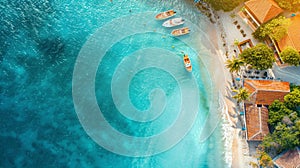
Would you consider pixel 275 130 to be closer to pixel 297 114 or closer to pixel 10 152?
pixel 297 114

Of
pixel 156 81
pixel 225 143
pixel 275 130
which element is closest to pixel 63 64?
pixel 156 81

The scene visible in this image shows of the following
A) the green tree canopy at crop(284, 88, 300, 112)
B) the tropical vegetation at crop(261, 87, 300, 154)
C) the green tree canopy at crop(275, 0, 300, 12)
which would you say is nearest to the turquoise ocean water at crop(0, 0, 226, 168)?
the tropical vegetation at crop(261, 87, 300, 154)

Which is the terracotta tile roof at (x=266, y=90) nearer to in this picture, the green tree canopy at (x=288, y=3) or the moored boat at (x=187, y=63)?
the moored boat at (x=187, y=63)

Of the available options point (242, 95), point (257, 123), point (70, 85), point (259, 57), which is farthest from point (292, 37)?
point (70, 85)

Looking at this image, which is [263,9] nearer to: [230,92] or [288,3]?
[288,3]

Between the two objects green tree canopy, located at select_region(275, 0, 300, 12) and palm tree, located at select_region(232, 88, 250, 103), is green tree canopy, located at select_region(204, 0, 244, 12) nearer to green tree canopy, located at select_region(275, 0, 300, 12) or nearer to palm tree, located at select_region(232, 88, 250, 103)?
green tree canopy, located at select_region(275, 0, 300, 12)

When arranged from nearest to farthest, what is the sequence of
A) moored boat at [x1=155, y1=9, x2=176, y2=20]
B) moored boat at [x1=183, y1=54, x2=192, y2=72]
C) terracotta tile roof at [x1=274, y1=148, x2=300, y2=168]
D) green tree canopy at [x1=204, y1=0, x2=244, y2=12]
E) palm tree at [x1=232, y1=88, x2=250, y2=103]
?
terracotta tile roof at [x1=274, y1=148, x2=300, y2=168] → palm tree at [x1=232, y1=88, x2=250, y2=103] → moored boat at [x1=183, y1=54, x2=192, y2=72] → green tree canopy at [x1=204, y1=0, x2=244, y2=12] → moored boat at [x1=155, y1=9, x2=176, y2=20]

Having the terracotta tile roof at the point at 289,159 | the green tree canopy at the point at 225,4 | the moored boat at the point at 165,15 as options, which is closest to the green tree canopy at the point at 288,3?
the green tree canopy at the point at 225,4
